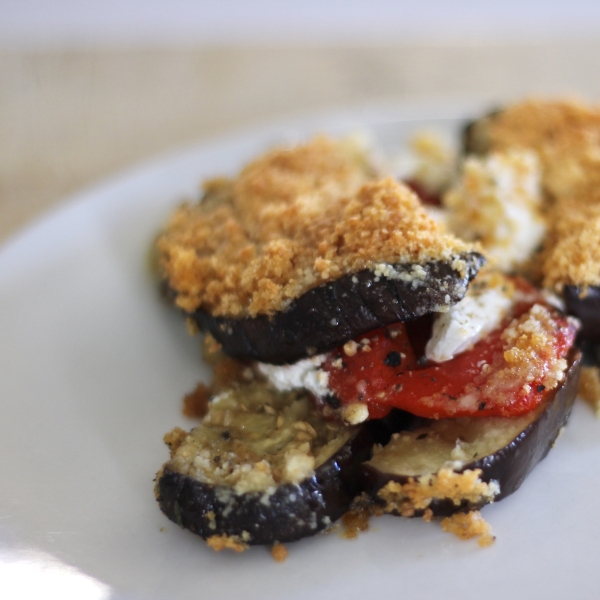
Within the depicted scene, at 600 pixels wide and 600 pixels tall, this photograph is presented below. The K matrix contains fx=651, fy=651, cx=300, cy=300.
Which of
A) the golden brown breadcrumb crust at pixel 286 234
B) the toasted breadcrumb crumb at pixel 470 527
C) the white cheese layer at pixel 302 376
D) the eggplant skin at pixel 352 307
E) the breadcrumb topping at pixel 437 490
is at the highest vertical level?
the golden brown breadcrumb crust at pixel 286 234

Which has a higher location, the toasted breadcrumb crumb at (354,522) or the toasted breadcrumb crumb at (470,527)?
the toasted breadcrumb crumb at (354,522)

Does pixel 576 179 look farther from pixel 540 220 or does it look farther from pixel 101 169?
pixel 101 169

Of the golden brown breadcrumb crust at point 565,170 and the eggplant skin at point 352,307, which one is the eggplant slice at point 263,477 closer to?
the eggplant skin at point 352,307

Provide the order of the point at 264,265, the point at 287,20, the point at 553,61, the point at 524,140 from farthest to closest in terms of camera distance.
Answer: the point at 287,20 → the point at 553,61 → the point at 524,140 → the point at 264,265

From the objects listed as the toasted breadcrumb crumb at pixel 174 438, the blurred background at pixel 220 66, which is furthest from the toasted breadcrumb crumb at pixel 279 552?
the blurred background at pixel 220 66

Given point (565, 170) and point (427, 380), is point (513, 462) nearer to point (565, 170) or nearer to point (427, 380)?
point (427, 380)

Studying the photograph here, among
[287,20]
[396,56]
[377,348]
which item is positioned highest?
[287,20]

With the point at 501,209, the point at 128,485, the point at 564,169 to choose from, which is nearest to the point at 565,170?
the point at 564,169

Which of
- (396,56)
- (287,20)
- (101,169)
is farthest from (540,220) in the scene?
(287,20)
